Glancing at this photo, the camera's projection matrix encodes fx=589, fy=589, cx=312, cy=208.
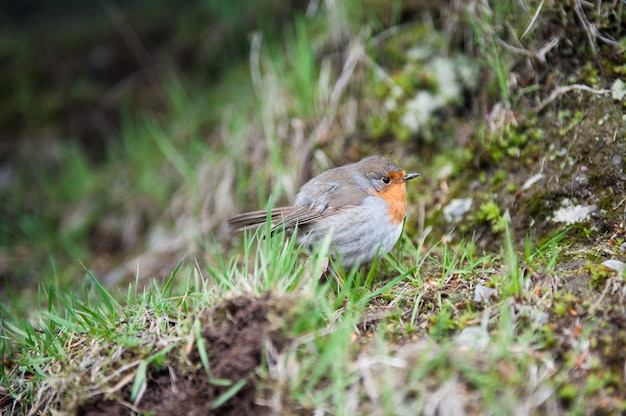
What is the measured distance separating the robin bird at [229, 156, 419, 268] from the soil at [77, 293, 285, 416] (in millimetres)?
1023

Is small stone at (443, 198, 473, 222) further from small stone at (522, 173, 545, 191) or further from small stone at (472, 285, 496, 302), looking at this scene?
small stone at (472, 285, 496, 302)

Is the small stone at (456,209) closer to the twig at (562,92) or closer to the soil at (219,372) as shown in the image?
the twig at (562,92)

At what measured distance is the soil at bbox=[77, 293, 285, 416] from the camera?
2.79 metres

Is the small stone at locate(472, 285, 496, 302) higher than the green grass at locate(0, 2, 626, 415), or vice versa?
the green grass at locate(0, 2, 626, 415)

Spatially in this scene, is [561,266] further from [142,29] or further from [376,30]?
[142,29]

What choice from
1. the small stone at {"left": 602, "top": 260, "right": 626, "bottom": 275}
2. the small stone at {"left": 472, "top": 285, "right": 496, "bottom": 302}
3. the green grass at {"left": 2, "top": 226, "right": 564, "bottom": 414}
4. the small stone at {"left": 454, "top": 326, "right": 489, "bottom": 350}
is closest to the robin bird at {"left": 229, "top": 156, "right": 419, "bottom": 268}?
the green grass at {"left": 2, "top": 226, "right": 564, "bottom": 414}

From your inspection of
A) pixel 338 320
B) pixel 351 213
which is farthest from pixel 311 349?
pixel 351 213

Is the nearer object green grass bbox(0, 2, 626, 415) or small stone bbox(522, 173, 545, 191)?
green grass bbox(0, 2, 626, 415)

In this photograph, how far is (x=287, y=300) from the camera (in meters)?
2.87

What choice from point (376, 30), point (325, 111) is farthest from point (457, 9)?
point (325, 111)

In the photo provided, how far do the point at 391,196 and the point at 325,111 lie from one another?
1.57 m

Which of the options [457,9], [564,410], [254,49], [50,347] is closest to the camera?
[564,410]

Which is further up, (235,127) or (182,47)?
(182,47)

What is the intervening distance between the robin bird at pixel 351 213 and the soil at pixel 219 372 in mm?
1023
